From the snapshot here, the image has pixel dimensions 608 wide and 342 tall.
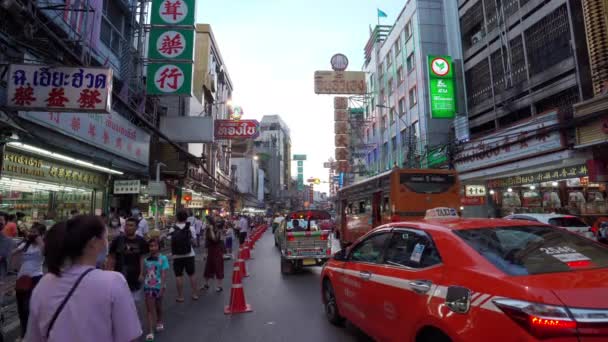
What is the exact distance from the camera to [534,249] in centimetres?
327

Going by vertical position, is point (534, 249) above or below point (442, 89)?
below

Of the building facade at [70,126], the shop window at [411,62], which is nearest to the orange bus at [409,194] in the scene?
the building facade at [70,126]

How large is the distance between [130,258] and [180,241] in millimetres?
2333

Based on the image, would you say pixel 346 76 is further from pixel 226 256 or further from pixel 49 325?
pixel 49 325

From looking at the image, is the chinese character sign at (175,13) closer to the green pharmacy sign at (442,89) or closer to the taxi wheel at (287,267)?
the taxi wheel at (287,267)

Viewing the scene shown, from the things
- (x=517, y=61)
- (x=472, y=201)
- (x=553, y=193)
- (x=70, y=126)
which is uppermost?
(x=517, y=61)

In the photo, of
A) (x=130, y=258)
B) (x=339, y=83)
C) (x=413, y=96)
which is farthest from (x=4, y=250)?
(x=339, y=83)

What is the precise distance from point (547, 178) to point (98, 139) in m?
20.7

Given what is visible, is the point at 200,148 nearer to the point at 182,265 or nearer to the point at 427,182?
the point at 427,182

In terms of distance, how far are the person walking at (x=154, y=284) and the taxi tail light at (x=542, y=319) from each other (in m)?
5.04

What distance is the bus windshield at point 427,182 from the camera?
14695 millimetres

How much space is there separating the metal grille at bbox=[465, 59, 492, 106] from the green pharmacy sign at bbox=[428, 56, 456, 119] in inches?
44.8

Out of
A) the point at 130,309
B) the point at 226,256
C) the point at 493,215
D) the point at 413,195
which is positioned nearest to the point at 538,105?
the point at 493,215

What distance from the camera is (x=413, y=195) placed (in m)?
14.6
